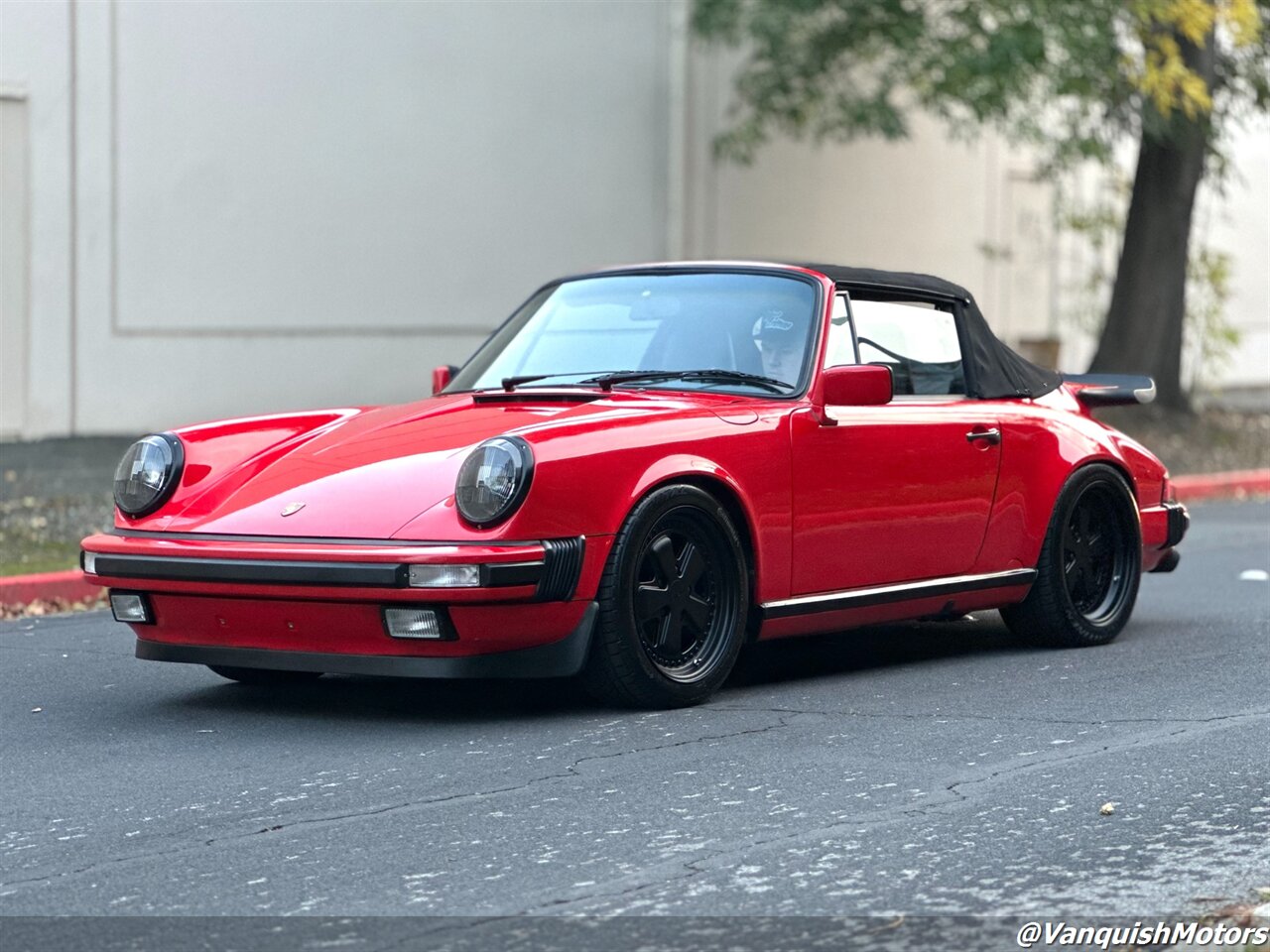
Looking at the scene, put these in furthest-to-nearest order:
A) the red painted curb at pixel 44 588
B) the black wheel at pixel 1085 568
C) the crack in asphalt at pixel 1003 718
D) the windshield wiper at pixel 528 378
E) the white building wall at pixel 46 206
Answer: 1. the white building wall at pixel 46 206
2. the red painted curb at pixel 44 588
3. the black wheel at pixel 1085 568
4. the windshield wiper at pixel 528 378
5. the crack in asphalt at pixel 1003 718

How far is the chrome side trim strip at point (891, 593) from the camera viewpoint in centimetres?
684

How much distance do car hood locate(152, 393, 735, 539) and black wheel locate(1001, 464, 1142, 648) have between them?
175cm

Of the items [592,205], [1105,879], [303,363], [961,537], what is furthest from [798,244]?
[1105,879]

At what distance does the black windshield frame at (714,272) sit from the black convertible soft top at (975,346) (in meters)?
0.25

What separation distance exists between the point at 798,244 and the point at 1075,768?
16.4m

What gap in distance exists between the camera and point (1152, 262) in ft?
64.0

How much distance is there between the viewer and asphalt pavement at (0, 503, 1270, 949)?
4.24 metres

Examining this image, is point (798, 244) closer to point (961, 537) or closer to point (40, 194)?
point (40, 194)

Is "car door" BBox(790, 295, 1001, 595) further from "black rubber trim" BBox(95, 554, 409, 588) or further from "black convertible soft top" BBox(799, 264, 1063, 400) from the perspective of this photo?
"black rubber trim" BBox(95, 554, 409, 588)

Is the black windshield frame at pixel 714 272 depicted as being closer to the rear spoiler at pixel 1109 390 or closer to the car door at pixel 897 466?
the car door at pixel 897 466

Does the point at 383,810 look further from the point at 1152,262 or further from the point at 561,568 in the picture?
the point at 1152,262

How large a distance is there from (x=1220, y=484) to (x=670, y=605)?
36.8 ft

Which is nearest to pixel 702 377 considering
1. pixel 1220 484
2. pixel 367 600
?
pixel 367 600

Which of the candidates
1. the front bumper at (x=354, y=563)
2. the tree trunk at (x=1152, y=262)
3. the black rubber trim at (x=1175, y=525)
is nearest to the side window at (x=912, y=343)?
the black rubber trim at (x=1175, y=525)
